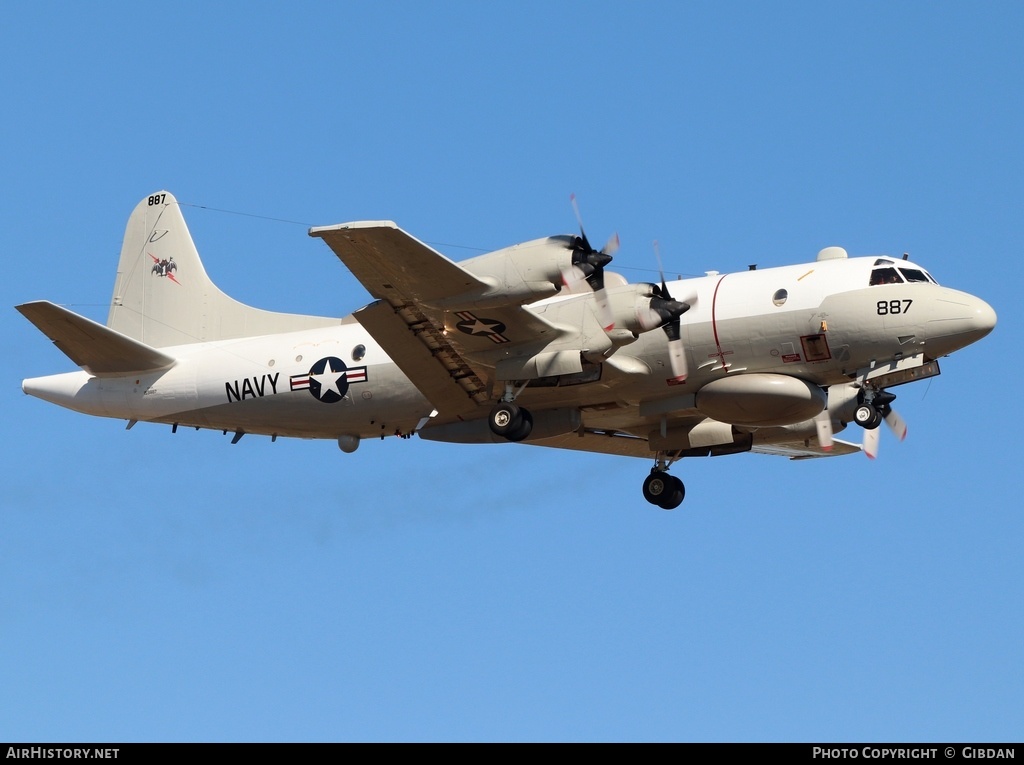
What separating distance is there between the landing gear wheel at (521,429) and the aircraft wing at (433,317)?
0.96m

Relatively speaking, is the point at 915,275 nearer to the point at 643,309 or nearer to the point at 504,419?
the point at 643,309

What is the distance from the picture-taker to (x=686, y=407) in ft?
80.9

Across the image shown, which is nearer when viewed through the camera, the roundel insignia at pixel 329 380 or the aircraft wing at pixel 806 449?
the roundel insignia at pixel 329 380

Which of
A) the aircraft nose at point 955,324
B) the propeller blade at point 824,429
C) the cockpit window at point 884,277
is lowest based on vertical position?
the propeller blade at point 824,429

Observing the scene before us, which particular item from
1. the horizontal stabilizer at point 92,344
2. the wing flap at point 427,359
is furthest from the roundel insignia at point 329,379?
the horizontal stabilizer at point 92,344

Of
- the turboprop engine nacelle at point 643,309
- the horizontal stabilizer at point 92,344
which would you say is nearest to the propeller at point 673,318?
the turboprop engine nacelle at point 643,309

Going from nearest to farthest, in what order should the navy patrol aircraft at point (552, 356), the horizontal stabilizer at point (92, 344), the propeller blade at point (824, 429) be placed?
the navy patrol aircraft at point (552, 356), the horizontal stabilizer at point (92, 344), the propeller blade at point (824, 429)

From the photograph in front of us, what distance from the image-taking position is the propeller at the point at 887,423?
23375 mm

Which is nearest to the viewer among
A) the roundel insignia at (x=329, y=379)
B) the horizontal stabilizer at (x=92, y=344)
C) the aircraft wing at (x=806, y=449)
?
the horizontal stabilizer at (x=92, y=344)

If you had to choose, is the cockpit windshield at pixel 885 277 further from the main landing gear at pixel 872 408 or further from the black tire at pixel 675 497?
the black tire at pixel 675 497

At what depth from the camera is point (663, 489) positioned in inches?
1072

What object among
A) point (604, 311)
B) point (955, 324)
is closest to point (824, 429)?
point (955, 324)

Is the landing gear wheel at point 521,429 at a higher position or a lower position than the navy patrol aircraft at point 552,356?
lower
